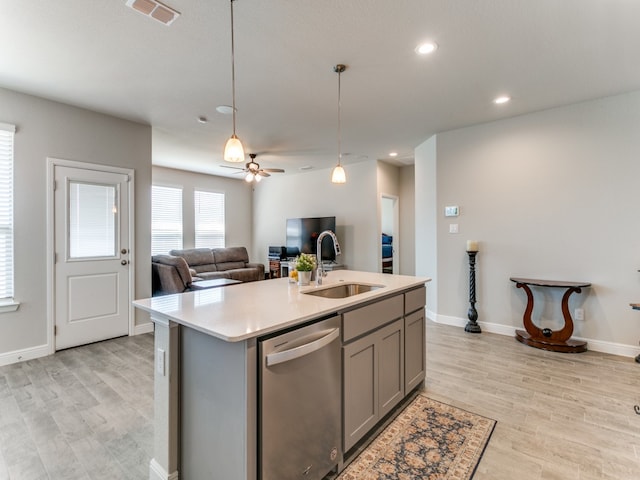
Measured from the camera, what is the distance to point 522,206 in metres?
3.84

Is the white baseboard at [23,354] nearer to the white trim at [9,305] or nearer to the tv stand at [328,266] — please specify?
the white trim at [9,305]

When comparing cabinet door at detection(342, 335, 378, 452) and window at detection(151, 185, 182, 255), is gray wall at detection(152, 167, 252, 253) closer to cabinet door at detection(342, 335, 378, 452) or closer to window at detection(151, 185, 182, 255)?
window at detection(151, 185, 182, 255)

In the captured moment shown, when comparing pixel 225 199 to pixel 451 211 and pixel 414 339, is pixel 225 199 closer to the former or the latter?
pixel 451 211

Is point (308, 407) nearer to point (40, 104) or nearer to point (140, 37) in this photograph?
point (140, 37)

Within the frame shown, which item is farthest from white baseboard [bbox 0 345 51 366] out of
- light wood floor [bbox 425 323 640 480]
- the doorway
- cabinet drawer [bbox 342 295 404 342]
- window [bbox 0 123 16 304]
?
the doorway

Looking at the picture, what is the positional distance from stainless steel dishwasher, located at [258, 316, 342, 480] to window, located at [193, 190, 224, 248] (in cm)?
659

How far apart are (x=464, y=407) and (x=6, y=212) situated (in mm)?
4610

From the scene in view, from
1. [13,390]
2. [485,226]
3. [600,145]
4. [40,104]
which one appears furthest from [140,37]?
[600,145]

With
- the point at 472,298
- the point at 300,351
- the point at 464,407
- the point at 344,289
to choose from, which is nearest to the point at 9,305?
the point at 344,289

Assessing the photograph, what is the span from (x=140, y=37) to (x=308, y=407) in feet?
9.04

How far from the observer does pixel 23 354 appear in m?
3.24

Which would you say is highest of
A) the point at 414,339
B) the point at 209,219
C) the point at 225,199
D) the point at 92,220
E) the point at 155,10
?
the point at 155,10

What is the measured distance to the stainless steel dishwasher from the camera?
4.36 ft

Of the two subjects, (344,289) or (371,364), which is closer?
(371,364)
